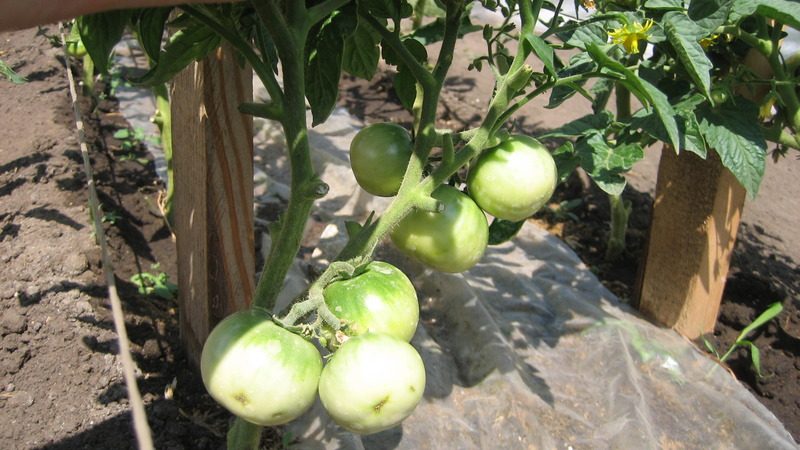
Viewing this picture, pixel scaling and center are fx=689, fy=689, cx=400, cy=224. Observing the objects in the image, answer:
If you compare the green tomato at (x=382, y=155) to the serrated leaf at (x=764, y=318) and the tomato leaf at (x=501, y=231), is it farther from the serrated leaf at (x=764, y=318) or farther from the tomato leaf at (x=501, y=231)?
the serrated leaf at (x=764, y=318)

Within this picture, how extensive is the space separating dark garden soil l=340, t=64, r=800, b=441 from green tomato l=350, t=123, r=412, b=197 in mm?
1383

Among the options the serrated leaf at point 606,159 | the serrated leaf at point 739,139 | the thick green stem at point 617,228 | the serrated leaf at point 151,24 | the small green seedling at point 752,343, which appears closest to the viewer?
the serrated leaf at point 151,24

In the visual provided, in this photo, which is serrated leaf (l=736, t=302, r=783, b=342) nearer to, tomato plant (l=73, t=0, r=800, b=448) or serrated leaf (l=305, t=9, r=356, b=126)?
tomato plant (l=73, t=0, r=800, b=448)

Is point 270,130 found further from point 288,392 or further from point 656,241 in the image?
point 288,392

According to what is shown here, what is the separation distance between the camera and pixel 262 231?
2111 mm

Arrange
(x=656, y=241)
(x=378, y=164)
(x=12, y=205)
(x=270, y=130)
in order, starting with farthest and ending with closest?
(x=270, y=130) → (x=12, y=205) → (x=656, y=241) → (x=378, y=164)

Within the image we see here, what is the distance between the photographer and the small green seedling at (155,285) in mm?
1799

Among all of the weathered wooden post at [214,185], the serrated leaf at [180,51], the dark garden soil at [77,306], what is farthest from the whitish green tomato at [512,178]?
the dark garden soil at [77,306]

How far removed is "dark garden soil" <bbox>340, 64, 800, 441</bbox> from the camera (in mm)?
1875

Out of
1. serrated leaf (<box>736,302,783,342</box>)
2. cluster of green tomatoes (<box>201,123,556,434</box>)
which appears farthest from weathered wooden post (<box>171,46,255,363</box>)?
serrated leaf (<box>736,302,783,342</box>)

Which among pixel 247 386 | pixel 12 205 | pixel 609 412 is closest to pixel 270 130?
pixel 12 205

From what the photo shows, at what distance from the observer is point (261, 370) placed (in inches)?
28.2

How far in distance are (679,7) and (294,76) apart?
1.99 feet

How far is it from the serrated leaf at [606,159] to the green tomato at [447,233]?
1.06 ft
